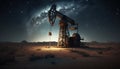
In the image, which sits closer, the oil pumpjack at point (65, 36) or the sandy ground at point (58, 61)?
the sandy ground at point (58, 61)

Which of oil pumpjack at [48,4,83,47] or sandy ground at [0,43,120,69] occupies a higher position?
oil pumpjack at [48,4,83,47]

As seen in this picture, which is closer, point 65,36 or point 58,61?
point 58,61

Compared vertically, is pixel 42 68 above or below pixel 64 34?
below

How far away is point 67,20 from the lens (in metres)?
48.5

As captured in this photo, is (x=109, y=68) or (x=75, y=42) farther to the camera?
(x=75, y=42)

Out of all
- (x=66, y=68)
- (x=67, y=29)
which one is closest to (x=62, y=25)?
(x=67, y=29)

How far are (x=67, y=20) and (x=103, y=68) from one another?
33630 mm

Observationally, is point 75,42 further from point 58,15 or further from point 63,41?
point 58,15

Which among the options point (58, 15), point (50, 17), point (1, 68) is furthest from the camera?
point (58, 15)

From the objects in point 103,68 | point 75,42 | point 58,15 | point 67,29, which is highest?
point 58,15

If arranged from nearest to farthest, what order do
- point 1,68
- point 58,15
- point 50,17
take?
point 1,68 → point 50,17 → point 58,15

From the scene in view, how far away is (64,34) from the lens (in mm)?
48125

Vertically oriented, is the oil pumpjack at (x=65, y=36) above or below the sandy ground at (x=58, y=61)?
above

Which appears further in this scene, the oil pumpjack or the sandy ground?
the oil pumpjack
